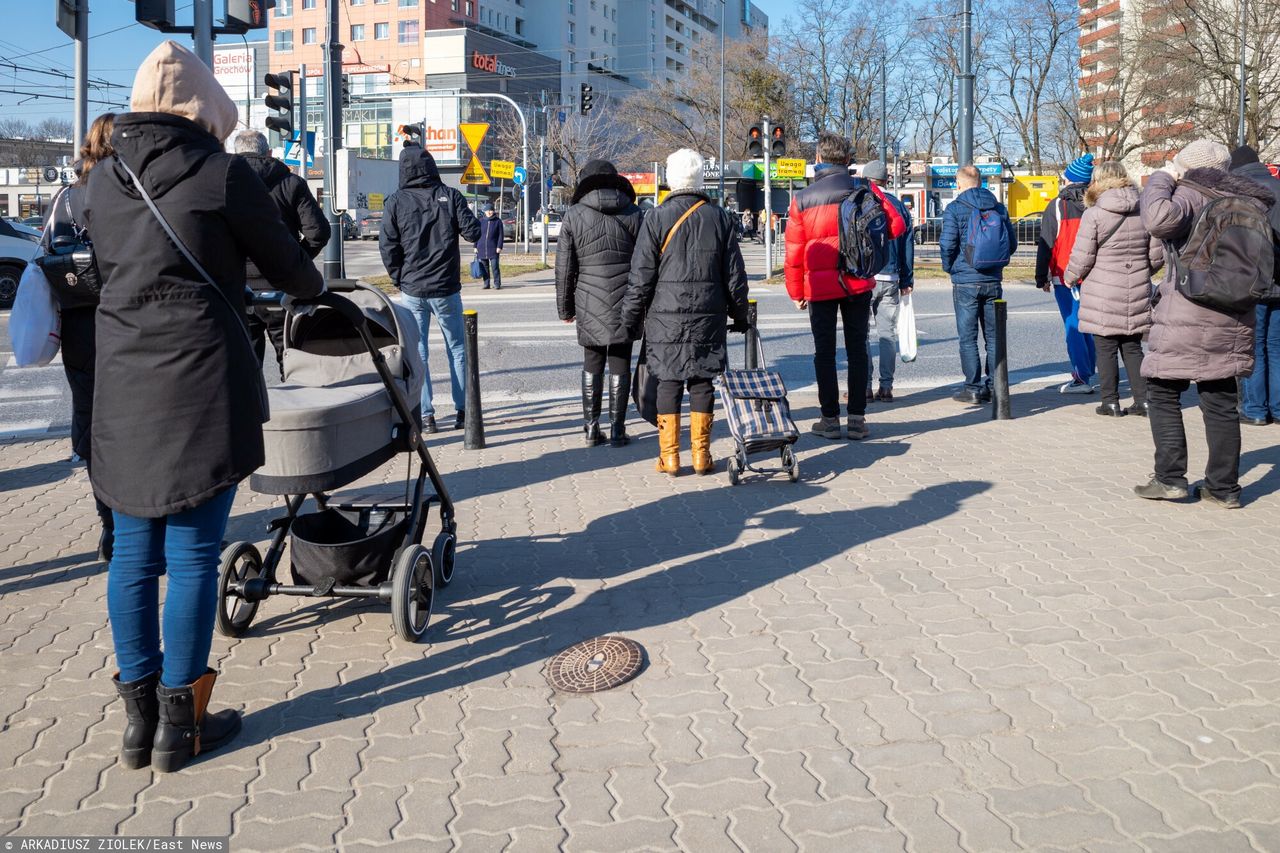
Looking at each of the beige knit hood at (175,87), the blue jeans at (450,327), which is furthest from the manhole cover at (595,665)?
the blue jeans at (450,327)

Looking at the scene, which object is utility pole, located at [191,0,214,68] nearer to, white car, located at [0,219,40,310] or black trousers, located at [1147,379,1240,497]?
black trousers, located at [1147,379,1240,497]

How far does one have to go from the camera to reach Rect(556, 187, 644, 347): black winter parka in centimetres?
824

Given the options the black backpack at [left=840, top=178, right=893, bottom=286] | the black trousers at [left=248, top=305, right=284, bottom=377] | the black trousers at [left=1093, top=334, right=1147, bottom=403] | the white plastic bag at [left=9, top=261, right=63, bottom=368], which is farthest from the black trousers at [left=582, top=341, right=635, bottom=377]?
the white plastic bag at [left=9, top=261, right=63, bottom=368]

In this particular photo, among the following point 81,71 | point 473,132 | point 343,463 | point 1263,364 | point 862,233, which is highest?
point 473,132

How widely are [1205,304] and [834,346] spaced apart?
285cm

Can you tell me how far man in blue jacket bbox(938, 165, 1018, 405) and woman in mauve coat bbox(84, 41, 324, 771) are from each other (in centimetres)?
757

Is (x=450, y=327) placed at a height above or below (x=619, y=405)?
above

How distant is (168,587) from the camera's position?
12.1 feet

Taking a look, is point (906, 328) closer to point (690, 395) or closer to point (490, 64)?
point (690, 395)

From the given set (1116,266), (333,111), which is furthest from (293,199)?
(333,111)

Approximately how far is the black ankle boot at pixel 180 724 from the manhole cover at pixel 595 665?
1210 mm

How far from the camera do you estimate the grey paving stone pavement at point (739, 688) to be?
3.44m

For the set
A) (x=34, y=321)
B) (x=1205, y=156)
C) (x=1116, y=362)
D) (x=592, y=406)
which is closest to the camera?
(x=34, y=321)

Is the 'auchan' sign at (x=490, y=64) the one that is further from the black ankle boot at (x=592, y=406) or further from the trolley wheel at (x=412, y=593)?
the trolley wheel at (x=412, y=593)
